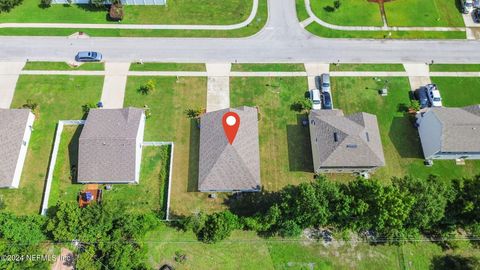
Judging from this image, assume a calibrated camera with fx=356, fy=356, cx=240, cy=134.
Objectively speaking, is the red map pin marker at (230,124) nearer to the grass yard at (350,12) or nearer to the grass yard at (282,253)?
the grass yard at (282,253)

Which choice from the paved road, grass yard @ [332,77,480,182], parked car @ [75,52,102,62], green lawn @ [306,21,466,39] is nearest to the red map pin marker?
the paved road

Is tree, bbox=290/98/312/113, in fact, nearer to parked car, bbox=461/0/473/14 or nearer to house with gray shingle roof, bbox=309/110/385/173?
house with gray shingle roof, bbox=309/110/385/173

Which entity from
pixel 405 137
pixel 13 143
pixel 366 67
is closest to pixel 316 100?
pixel 366 67

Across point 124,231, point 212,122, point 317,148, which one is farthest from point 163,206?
point 317,148

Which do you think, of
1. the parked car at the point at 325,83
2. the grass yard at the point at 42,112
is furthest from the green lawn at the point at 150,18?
the parked car at the point at 325,83

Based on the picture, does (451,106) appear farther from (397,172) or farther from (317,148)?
(317,148)

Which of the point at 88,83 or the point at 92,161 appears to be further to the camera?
the point at 88,83
